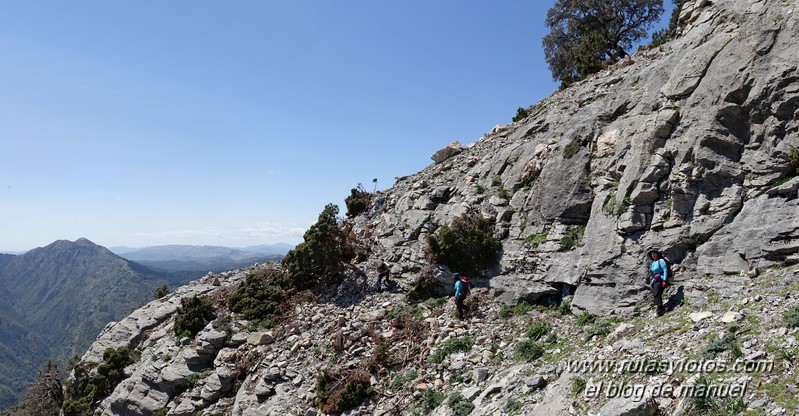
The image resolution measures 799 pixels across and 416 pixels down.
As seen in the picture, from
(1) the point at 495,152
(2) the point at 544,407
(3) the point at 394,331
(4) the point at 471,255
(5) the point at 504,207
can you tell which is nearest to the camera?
(2) the point at 544,407

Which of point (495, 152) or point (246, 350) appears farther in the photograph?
point (495, 152)

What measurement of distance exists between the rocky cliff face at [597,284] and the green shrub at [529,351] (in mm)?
112

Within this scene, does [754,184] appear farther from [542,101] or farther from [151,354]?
[151,354]

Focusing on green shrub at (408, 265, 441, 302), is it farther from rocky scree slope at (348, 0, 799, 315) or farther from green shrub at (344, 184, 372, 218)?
green shrub at (344, 184, 372, 218)

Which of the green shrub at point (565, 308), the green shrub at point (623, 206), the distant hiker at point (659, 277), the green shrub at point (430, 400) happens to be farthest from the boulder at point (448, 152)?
the green shrub at point (430, 400)

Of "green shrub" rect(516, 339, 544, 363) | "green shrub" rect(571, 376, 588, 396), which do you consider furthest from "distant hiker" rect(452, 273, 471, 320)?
"green shrub" rect(571, 376, 588, 396)

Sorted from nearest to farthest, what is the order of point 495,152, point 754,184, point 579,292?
1. point 754,184
2. point 579,292
3. point 495,152

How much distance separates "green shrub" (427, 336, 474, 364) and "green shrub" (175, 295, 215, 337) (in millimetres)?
14210

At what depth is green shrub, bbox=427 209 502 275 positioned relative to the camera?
65.7 ft

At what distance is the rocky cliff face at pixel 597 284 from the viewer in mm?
10516

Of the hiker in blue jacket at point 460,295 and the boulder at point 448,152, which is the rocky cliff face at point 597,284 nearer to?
the hiker in blue jacket at point 460,295

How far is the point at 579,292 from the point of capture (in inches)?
637

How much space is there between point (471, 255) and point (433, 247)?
2004 mm

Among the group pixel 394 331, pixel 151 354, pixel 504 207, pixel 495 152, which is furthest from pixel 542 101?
pixel 151 354
